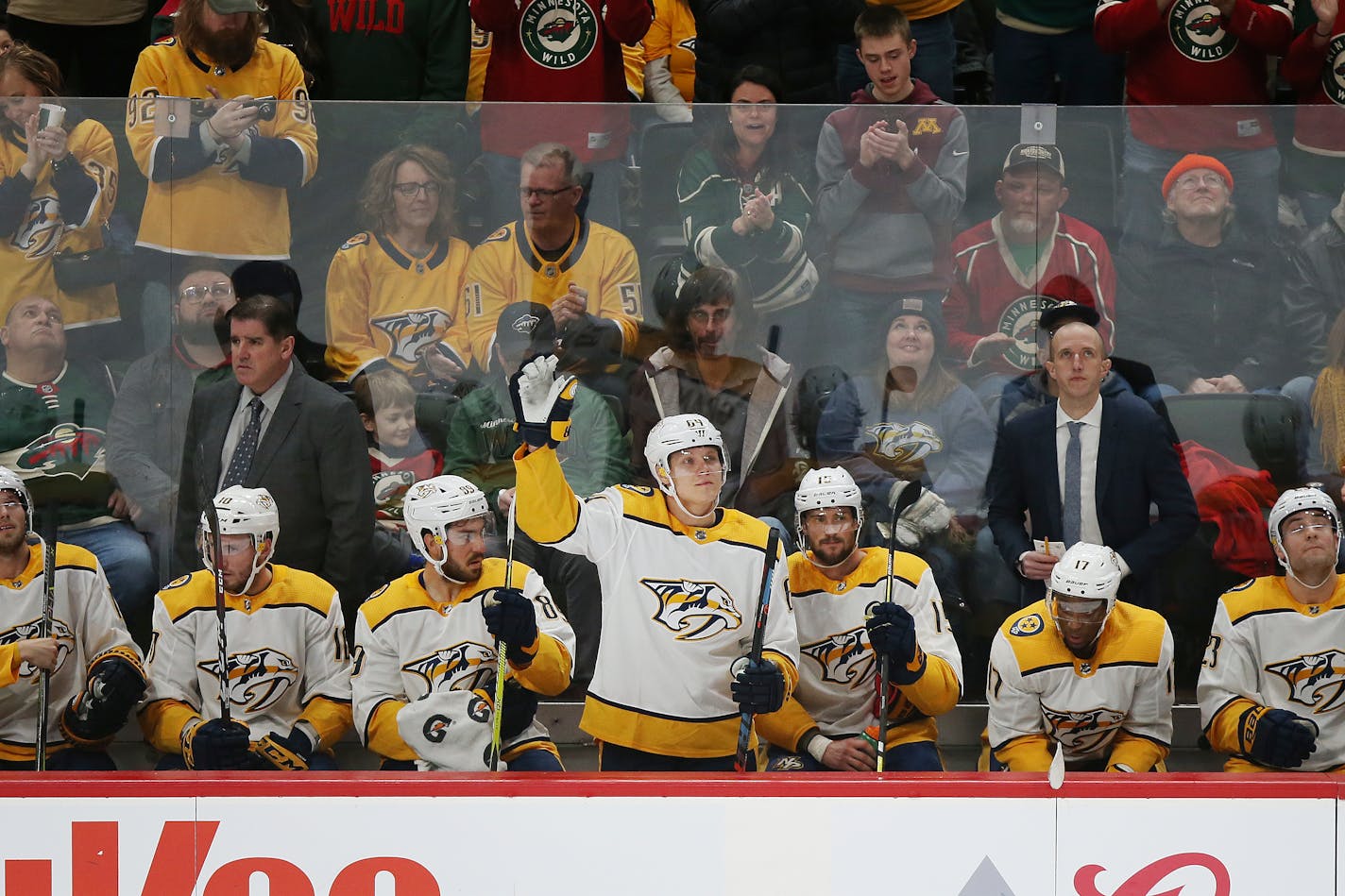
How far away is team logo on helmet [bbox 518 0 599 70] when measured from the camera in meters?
5.38

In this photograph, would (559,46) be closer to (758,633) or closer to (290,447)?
(290,447)

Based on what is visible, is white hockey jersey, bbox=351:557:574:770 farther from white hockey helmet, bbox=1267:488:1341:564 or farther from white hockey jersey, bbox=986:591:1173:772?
white hockey helmet, bbox=1267:488:1341:564

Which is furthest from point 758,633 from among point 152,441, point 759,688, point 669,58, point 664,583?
point 669,58

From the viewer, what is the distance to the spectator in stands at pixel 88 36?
5621mm

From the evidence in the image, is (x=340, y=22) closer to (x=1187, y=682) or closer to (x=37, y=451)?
(x=37, y=451)

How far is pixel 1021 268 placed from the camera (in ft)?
14.9

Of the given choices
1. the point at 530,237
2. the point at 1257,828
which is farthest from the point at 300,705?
the point at 1257,828

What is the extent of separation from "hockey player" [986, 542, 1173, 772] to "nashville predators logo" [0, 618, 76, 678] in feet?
7.38

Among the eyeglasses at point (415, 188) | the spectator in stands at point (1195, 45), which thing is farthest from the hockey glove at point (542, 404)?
the spectator in stands at point (1195, 45)

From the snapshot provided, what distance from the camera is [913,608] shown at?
14.9 feet

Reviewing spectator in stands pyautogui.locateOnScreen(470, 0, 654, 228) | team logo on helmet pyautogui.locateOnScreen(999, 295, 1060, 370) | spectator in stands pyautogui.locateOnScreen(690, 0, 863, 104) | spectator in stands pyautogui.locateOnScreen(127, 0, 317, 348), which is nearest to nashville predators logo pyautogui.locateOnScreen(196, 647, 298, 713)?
spectator in stands pyautogui.locateOnScreen(127, 0, 317, 348)

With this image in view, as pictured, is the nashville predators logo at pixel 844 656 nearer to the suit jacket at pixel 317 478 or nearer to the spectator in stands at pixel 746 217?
the spectator in stands at pixel 746 217

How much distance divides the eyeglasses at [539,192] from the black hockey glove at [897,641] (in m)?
1.27

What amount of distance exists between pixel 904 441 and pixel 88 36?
292 cm
